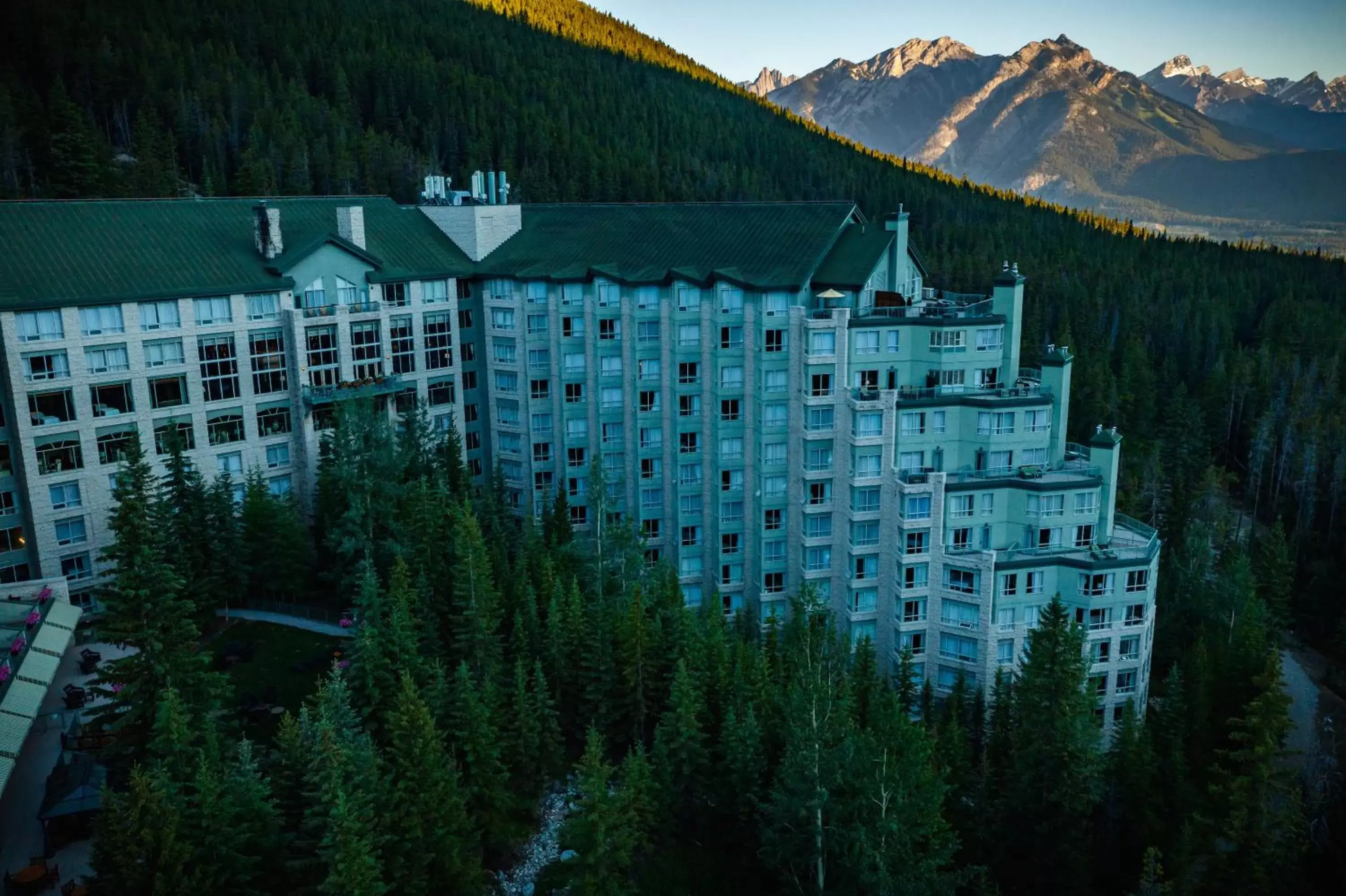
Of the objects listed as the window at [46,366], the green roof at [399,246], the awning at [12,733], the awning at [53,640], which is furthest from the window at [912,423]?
the window at [46,366]

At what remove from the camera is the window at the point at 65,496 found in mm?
63781

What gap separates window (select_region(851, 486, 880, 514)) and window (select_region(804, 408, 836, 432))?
465 centimetres

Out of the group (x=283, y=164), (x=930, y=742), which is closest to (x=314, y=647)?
(x=930, y=742)

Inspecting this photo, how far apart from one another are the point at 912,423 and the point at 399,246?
1739 inches

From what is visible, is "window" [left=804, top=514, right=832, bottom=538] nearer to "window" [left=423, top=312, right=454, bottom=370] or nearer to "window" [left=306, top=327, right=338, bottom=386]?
"window" [left=423, top=312, right=454, bottom=370]

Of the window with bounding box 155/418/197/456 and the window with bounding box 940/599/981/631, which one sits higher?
the window with bounding box 155/418/197/456

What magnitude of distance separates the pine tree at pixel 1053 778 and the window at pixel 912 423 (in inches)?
713

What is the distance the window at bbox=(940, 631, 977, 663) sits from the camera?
6588 cm

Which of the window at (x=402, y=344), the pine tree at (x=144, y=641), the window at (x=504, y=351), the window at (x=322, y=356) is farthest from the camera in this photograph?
the window at (x=504, y=351)

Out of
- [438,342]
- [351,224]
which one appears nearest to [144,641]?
[438,342]

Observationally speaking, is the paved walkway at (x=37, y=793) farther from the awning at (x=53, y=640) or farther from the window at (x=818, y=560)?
the window at (x=818, y=560)

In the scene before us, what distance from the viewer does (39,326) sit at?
62562 millimetres

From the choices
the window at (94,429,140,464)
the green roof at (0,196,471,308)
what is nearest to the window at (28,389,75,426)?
the window at (94,429,140,464)

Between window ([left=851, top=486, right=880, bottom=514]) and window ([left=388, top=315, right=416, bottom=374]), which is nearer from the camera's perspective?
window ([left=851, top=486, right=880, bottom=514])
